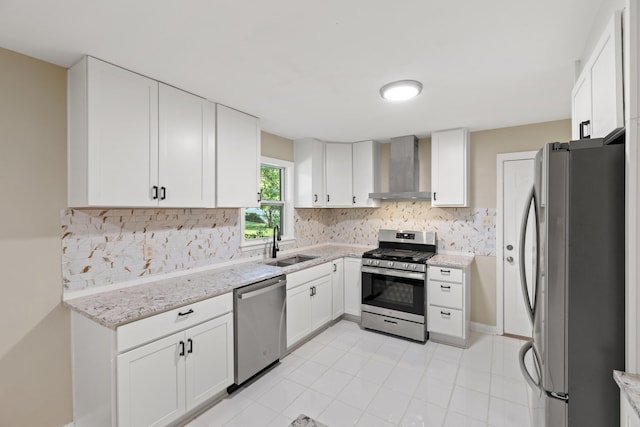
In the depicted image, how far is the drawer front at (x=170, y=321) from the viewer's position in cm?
170

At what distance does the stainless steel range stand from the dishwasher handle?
1230 mm

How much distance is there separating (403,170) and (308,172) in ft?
4.04

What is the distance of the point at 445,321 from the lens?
322 centimetres

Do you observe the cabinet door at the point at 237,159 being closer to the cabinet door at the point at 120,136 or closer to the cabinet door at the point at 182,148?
the cabinet door at the point at 182,148

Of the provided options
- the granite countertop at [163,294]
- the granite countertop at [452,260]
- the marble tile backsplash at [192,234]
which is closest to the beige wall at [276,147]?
the marble tile backsplash at [192,234]

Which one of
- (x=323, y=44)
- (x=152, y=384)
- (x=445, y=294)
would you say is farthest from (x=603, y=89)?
(x=152, y=384)

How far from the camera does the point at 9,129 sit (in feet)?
5.79

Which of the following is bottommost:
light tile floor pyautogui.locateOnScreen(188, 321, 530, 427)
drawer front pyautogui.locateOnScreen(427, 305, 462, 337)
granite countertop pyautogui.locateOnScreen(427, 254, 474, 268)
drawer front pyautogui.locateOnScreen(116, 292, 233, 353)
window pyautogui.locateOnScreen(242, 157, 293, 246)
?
light tile floor pyautogui.locateOnScreen(188, 321, 530, 427)

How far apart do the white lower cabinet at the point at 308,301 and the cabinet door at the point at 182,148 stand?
1.24 m

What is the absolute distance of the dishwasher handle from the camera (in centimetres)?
240

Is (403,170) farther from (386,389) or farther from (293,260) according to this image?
(386,389)

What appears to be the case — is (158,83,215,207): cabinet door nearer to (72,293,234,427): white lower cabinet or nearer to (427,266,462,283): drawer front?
(72,293,234,427): white lower cabinet

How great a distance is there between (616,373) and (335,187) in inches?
133

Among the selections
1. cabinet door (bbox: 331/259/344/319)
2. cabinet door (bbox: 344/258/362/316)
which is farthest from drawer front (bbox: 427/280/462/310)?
cabinet door (bbox: 331/259/344/319)
